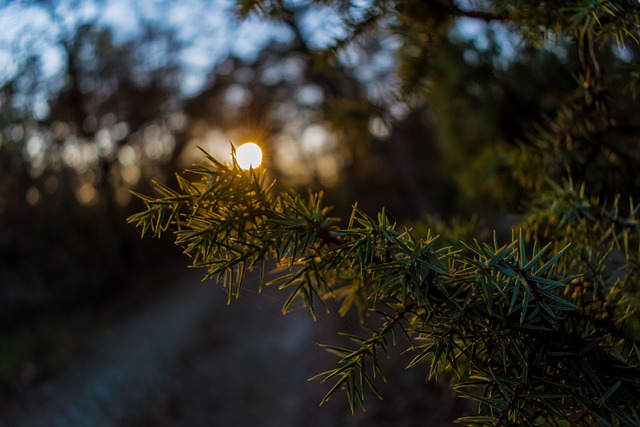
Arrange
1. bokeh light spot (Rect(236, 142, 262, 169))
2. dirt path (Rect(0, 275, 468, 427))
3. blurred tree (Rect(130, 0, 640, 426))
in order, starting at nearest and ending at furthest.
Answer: blurred tree (Rect(130, 0, 640, 426))
bokeh light spot (Rect(236, 142, 262, 169))
dirt path (Rect(0, 275, 468, 427))

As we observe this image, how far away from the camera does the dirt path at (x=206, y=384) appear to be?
19.3ft

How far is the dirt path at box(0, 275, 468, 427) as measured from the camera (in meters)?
5.89

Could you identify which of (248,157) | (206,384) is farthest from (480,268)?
(206,384)

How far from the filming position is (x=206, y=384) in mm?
7906

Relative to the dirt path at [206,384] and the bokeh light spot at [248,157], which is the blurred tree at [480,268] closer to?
the bokeh light spot at [248,157]

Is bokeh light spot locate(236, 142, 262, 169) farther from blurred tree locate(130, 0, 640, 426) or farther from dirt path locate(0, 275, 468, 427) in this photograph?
dirt path locate(0, 275, 468, 427)

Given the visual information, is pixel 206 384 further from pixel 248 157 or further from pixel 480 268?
pixel 480 268

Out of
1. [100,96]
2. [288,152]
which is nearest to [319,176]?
[288,152]

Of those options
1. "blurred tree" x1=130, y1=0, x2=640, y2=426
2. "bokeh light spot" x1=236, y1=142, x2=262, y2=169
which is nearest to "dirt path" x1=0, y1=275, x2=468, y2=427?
"blurred tree" x1=130, y1=0, x2=640, y2=426

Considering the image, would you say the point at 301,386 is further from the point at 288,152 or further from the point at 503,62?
the point at 288,152

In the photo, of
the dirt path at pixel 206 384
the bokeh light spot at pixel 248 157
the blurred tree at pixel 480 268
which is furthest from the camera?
the dirt path at pixel 206 384

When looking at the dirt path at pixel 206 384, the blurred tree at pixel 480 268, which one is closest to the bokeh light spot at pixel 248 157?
the blurred tree at pixel 480 268

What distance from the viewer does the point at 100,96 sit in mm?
15117

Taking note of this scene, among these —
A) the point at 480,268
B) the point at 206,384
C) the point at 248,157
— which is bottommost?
the point at 206,384
